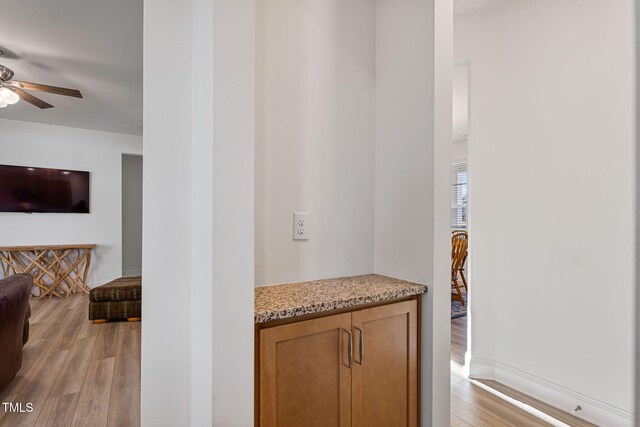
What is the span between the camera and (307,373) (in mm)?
1105

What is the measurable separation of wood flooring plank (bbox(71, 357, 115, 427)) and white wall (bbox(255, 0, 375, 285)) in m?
1.62

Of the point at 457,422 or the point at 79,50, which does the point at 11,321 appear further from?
the point at 457,422

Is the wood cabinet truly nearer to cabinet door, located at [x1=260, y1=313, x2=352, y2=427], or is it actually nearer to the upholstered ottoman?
cabinet door, located at [x1=260, y1=313, x2=352, y2=427]

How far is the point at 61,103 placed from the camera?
3811 millimetres

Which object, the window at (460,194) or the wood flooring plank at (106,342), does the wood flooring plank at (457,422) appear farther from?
the window at (460,194)

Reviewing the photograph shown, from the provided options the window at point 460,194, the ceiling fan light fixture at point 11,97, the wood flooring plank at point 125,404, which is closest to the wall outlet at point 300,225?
the wood flooring plank at point 125,404

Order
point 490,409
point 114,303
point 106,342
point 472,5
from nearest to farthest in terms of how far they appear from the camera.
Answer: point 490,409 < point 472,5 < point 106,342 < point 114,303

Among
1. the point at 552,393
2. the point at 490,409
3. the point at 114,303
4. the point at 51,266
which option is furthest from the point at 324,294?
the point at 51,266

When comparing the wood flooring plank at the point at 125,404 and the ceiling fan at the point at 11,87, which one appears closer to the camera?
the wood flooring plank at the point at 125,404

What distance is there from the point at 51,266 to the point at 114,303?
1.93 m

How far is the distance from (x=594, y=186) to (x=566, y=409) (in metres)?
1.32

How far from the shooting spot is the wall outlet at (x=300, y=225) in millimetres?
1401

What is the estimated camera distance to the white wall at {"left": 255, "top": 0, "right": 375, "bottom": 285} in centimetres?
133

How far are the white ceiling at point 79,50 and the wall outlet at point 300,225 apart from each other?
2.56 feet
